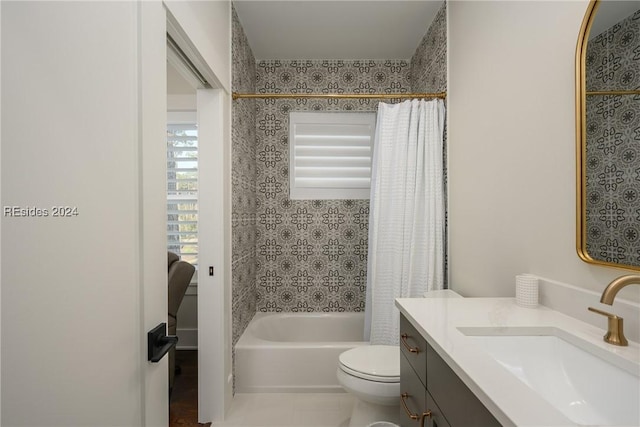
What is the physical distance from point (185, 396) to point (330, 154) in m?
2.22

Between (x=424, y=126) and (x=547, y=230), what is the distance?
115cm

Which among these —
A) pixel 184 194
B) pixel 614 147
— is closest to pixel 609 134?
pixel 614 147

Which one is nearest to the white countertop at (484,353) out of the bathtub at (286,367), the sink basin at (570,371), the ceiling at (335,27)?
the sink basin at (570,371)

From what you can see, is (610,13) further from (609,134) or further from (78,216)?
(78,216)

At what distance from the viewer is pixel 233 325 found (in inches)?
89.5

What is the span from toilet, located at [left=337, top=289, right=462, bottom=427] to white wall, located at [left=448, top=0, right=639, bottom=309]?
1.41 ft

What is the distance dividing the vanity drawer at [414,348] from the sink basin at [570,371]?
0.17 m

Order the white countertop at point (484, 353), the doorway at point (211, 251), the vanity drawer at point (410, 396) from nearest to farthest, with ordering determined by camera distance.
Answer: the white countertop at point (484, 353) → the vanity drawer at point (410, 396) → the doorway at point (211, 251)

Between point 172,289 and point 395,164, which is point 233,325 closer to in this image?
point 172,289

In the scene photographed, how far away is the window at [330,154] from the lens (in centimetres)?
308

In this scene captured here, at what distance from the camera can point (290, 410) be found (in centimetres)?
218

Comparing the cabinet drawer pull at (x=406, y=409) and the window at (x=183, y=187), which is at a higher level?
the window at (x=183, y=187)

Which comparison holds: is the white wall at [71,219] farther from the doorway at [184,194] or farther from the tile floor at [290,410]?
the doorway at [184,194]

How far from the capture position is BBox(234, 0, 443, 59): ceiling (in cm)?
231
